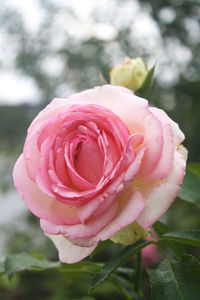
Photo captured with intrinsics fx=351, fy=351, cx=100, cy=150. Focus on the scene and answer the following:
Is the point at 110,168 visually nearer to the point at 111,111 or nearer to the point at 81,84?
the point at 111,111

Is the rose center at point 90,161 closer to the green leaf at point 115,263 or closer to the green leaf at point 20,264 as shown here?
the green leaf at point 115,263

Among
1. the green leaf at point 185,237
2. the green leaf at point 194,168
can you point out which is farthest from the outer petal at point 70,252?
the green leaf at point 194,168

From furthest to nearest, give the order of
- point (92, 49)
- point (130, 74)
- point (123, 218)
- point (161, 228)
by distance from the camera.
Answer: point (92, 49) < point (130, 74) < point (161, 228) < point (123, 218)

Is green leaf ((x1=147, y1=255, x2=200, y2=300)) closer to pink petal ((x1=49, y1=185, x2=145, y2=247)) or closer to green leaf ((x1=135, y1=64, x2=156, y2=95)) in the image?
pink petal ((x1=49, y1=185, x2=145, y2=247))

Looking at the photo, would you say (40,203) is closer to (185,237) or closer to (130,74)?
(185,237)

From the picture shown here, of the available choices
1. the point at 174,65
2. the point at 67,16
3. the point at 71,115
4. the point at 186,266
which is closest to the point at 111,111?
the point at 71,115

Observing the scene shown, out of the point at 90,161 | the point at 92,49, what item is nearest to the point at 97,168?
the point at 90,161

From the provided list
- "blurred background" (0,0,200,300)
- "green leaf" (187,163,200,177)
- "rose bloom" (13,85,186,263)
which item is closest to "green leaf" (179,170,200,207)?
"green leaf" (187,163,200,177)

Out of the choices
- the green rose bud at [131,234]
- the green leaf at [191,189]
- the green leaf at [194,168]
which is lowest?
the green leaf at [191,189]
